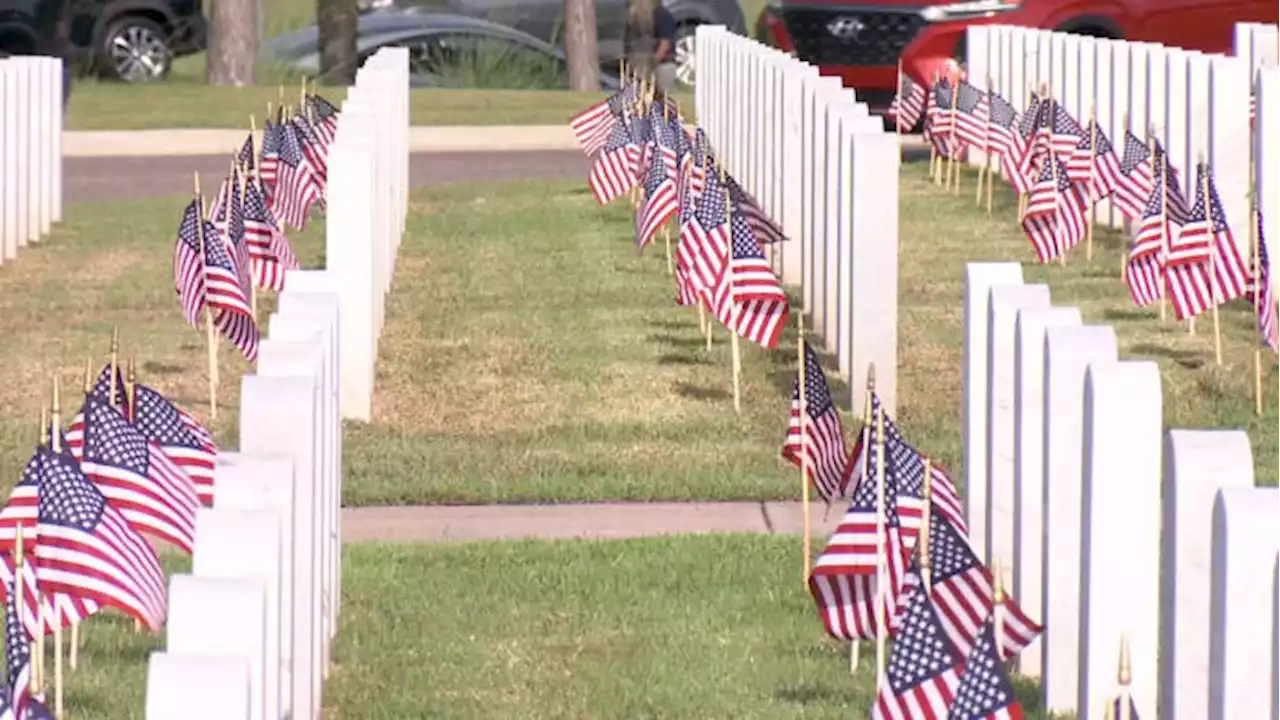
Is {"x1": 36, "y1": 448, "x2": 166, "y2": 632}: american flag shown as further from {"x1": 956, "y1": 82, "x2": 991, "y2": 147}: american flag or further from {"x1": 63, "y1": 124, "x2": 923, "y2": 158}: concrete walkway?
{"x1": 63, "y1": 124, "x2": 923, "y2": 158}: concrete walkway

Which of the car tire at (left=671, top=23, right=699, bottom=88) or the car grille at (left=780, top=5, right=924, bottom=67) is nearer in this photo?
the car grille at (left=780, top=5, right=924, bottom=67)

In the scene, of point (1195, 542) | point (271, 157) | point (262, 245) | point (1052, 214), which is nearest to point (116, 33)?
point (271, 157)

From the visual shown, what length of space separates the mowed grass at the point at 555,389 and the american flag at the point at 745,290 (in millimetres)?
261

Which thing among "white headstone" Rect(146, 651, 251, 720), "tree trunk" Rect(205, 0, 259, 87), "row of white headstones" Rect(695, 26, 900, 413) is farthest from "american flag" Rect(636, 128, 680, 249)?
"tree trunk" Rect(205, 0, 259, 87)

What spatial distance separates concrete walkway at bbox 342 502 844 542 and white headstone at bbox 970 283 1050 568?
6.02 feet

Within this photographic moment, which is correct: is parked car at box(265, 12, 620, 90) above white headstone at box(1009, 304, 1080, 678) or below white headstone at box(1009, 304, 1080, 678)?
above

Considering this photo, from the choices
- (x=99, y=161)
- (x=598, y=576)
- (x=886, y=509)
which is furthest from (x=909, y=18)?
(x=886, y=509)

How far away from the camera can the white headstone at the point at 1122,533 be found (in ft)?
24.3

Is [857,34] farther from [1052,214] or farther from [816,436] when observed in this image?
[816,436]

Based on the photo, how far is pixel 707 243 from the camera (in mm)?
13586

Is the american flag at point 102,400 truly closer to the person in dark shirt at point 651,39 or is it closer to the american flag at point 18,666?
the american flag at point 18,666

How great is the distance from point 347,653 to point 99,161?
17567 mm

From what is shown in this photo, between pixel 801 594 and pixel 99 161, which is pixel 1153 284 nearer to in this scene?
pixel 801 594

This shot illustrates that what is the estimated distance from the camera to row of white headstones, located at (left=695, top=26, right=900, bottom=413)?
1329 centimetres
